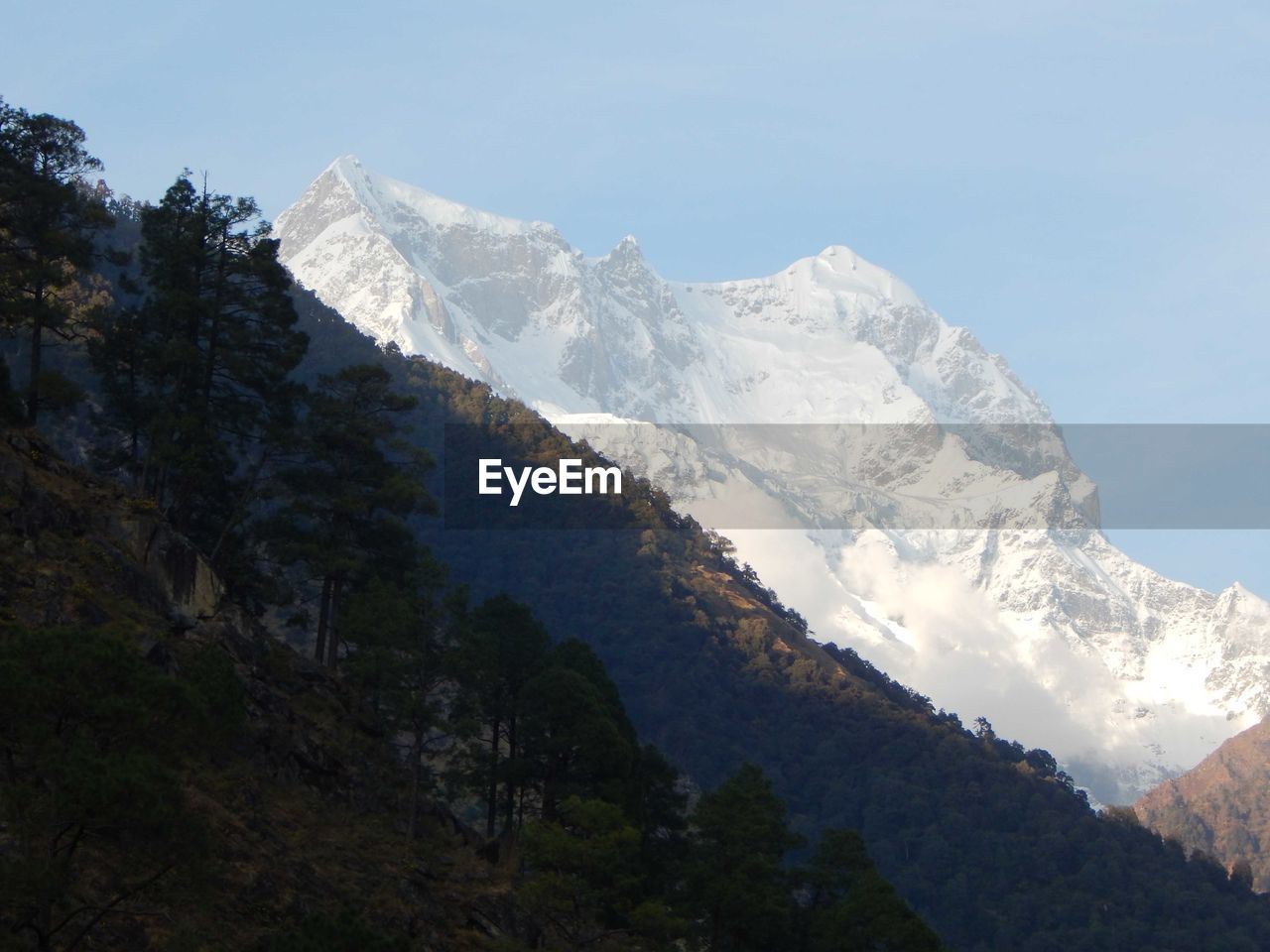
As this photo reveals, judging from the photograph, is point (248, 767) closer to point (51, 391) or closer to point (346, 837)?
point (346, 837)

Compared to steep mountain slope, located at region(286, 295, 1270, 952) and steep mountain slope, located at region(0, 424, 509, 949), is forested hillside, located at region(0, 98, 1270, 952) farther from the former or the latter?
steep mountain slope, located at region(286, 295, 1270, 952)

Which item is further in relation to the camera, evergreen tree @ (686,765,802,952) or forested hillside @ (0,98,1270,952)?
evergreen tree @ (686,765,802,952)

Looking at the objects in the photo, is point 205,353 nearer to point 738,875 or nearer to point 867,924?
point 738,875

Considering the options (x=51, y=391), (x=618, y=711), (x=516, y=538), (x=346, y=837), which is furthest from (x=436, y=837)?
(x=516, y=538)

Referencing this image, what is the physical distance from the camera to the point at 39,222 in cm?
4241

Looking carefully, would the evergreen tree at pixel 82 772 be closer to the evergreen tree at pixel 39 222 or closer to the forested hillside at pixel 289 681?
the forested hillside at pixel 289 681

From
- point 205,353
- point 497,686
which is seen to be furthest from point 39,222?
point 497,686

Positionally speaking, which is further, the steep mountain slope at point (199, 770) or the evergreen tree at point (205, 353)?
the evergreen tree at point (205, 353)

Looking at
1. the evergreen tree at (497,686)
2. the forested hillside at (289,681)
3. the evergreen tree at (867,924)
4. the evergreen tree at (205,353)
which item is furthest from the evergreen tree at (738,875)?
the evergreen tree at (205,353)

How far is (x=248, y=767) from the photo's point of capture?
3462 cm

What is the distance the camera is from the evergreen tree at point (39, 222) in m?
40.7

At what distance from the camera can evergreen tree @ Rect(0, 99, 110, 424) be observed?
40656mm

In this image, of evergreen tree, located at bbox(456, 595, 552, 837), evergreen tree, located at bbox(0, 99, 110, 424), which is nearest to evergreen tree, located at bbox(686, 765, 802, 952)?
evergreen tree, located at bbox(456, 595, 552, 837)

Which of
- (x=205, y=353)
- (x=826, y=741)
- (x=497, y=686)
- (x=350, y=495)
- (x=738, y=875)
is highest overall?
(x=205, y=353)
